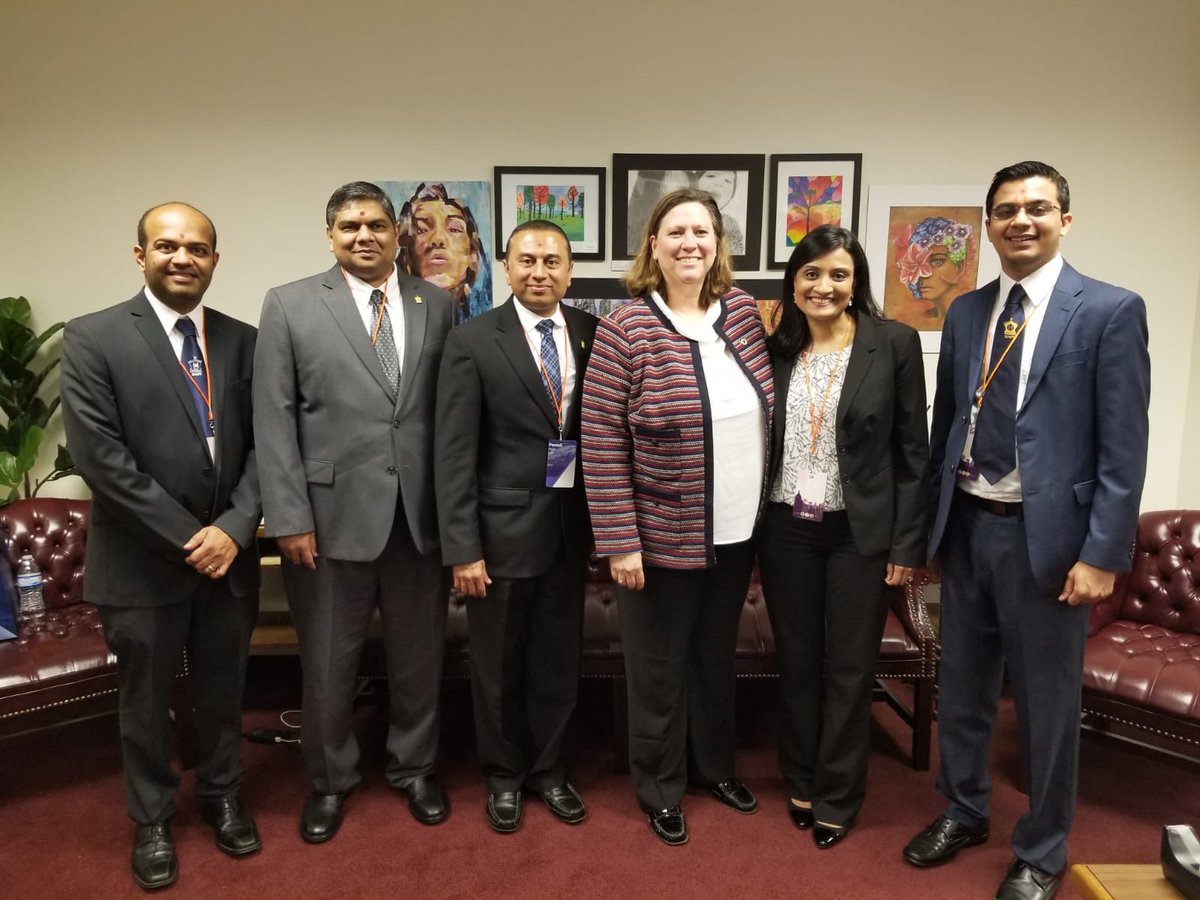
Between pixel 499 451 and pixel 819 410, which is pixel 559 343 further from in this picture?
pixel 819 410

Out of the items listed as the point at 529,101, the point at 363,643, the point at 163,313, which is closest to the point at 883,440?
the point at 363,643

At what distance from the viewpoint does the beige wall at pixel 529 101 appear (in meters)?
3.25

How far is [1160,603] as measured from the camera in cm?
283

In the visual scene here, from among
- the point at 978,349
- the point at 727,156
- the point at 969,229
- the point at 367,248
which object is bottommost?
the point at 978,349

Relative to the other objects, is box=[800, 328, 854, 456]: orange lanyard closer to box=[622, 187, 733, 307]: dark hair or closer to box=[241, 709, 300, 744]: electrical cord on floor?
box=[622, 187, 733, 307]: dark hair

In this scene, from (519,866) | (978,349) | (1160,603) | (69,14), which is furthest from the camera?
(69,14)

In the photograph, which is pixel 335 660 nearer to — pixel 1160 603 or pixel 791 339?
pixel 791 339

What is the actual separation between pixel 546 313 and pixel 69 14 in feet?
9.17

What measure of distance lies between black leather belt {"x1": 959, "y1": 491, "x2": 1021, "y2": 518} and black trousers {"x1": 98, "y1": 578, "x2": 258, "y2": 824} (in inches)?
84.4

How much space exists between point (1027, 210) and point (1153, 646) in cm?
171

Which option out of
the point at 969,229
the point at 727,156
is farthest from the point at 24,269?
the point at 969,229

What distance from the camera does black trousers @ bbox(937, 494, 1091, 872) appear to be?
1.92 m

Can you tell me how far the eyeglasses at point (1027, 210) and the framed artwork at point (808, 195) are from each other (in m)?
1.55

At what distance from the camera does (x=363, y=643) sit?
7.63ft
